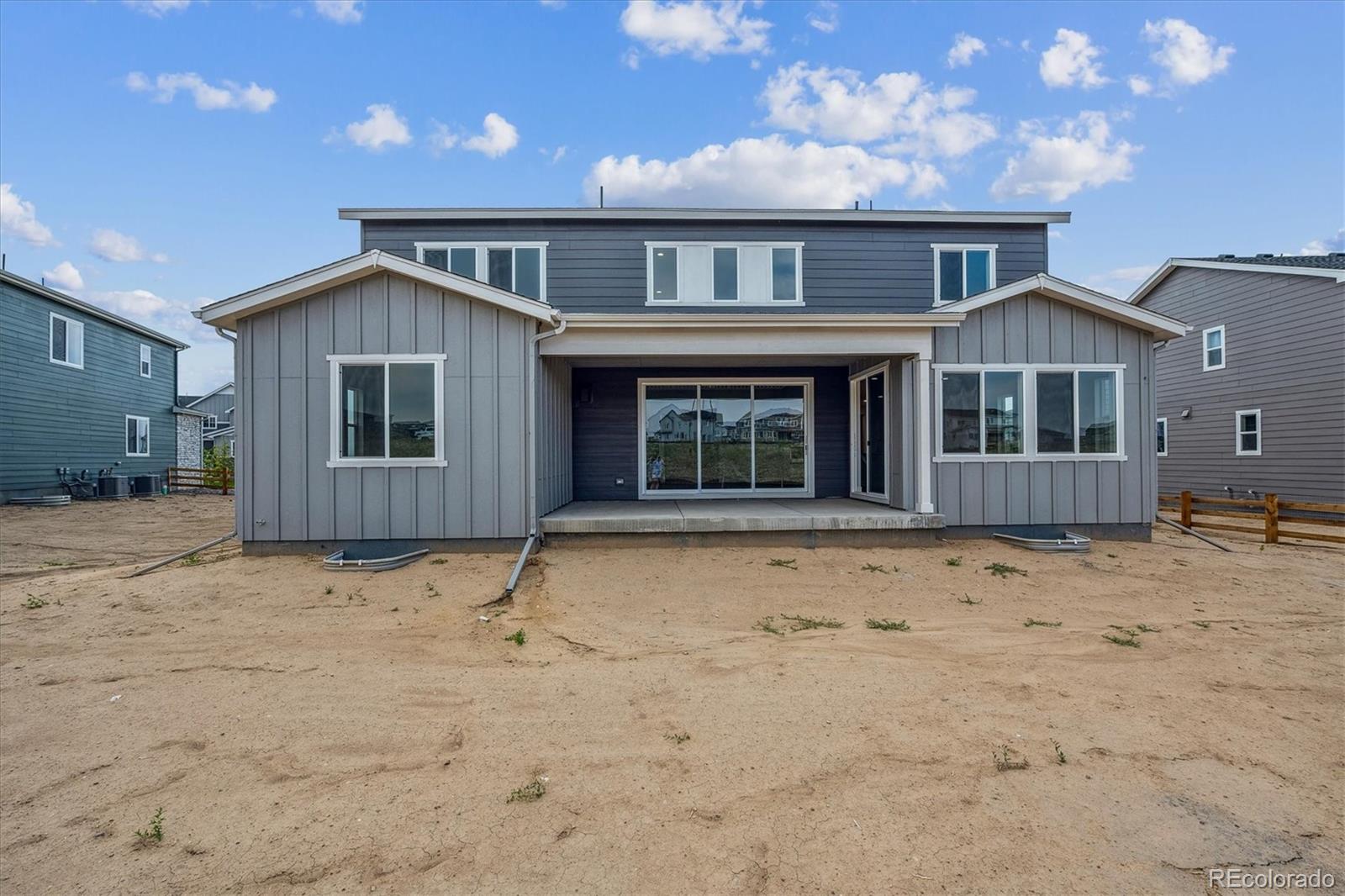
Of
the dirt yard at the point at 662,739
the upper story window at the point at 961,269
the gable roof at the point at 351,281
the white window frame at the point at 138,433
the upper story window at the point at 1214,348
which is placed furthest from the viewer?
the white window frame at the point at 138,433

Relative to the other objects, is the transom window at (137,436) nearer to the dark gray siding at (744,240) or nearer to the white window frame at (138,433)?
the white window frame at (138,433)

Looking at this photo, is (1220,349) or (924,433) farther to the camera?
(1220,349)

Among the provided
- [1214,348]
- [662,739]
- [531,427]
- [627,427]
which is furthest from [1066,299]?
[1214,348]

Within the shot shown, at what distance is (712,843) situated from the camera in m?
2.40

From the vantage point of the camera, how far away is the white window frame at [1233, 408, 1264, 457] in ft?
46.9

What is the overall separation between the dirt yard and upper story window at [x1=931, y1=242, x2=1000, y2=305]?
7.18 metres

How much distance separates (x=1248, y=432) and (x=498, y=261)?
17.3 metres

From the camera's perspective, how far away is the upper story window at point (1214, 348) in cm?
1524

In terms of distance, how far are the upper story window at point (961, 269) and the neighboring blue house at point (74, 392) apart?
21.5m

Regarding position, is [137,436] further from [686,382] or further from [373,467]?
[686,382]

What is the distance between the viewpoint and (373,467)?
7.76 metres

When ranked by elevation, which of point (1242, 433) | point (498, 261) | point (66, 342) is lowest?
point (1242, 433)

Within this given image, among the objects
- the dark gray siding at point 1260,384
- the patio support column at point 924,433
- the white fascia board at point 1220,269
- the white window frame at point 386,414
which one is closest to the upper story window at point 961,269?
the patio support column at point 924,433

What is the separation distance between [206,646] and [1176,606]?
8.69 meters
